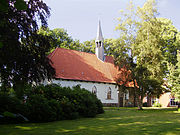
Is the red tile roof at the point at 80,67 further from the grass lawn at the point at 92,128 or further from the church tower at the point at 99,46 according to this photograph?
the grass lawn at the point at 92,128

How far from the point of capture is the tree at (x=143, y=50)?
23.1 m

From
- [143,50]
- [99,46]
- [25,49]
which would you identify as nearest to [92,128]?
[25,49]

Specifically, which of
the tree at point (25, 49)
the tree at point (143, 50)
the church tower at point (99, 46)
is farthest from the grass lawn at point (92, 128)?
the church tower at point (99, 46)

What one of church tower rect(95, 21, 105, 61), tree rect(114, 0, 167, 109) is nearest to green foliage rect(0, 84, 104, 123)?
tree rect(114, 0, 167, 109)

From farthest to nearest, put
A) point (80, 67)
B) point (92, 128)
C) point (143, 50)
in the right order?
1. point (80, 67)
2. point (143, 50)
3. point (92, 128)

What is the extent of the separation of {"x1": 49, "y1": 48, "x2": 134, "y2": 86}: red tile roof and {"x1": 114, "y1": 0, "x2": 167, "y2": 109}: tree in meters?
2.71

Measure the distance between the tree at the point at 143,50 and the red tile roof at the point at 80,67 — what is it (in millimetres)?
2709

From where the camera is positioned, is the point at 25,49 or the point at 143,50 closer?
the point at 25,49

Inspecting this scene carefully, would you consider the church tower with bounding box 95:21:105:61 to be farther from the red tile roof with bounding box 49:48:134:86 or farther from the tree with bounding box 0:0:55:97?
the tree with bounding box 0:0:55:97

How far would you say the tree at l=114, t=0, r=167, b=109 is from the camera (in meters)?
23.1

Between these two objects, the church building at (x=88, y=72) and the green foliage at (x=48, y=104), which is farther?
the church building at (x=88, y=72)

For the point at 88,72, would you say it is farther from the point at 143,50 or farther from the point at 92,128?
the point at 92,128

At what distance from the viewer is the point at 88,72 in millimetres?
30141

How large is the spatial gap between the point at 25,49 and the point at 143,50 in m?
17.3
